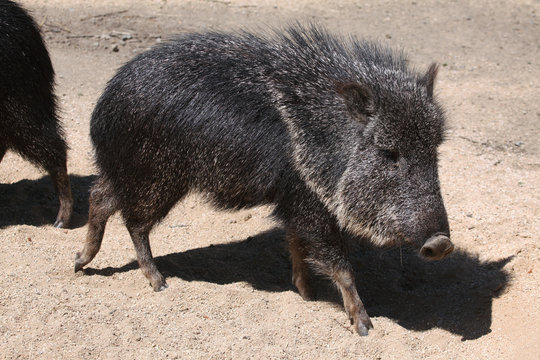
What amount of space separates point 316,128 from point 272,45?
698mm

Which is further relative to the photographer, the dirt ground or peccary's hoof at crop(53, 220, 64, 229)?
peccary's hoof at crop(53, 220, 64, 229)

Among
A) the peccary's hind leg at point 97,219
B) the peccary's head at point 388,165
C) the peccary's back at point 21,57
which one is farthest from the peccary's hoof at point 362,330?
the peccary's back at point 21,57

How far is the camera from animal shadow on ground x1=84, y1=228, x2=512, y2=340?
185 inches

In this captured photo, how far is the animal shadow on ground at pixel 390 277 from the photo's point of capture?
4688 mm

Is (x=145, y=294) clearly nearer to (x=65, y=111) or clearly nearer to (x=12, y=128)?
(x=12, y=128)

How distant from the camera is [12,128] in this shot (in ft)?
Result: 17.3

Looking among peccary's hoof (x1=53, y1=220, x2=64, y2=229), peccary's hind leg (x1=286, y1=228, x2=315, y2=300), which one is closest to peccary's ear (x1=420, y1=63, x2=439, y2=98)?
peccary's hind leg (x1=286, y1=228, x2=315, y2=300)

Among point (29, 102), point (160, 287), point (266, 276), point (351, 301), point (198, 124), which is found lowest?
point (266, 276)

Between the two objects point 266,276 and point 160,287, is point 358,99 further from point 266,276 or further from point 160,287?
point 160,287

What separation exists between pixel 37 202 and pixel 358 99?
3080mm

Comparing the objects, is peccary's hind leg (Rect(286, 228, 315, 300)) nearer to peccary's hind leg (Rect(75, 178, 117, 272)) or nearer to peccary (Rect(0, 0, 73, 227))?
peccary's hind leg (Rect(75, 178, 117, 272))

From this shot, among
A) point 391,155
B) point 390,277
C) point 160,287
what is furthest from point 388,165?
point 160,287

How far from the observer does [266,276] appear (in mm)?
5207

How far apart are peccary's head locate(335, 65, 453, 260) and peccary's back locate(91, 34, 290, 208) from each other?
460 mm
